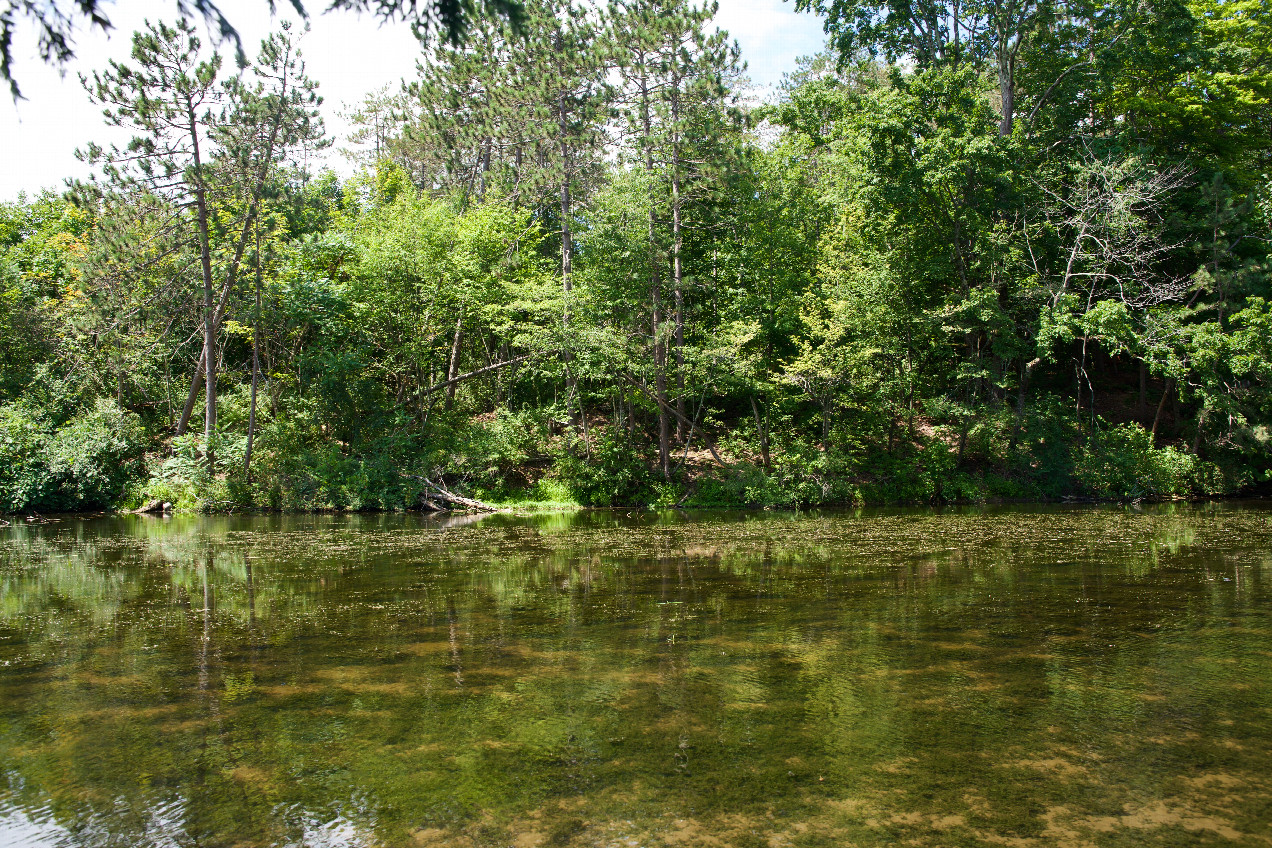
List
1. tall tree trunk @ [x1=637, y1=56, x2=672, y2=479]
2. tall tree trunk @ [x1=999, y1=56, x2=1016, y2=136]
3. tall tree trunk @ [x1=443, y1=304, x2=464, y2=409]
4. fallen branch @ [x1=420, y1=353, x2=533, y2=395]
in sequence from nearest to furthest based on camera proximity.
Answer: tall tree trunk @ [x1=637, y1=56, x2=672, y2=479]
tall tree trunk @ [x1=999, y1=56, x2=1016, y2=136]
fallen branch @ [x1=420, y1=353, x2=533, y2=395]
tall tree trunk @ [x1=443, y1=304, x2=464, y2=409]

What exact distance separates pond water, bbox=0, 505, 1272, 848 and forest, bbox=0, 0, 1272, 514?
40.5 feet

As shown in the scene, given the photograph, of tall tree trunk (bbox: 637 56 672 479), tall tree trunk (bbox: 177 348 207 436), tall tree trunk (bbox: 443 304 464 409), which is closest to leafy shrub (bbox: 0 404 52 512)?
tall tree trunk (bbox: 177 348 207 436)

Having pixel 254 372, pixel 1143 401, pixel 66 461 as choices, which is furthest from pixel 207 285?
pixel 1143 401

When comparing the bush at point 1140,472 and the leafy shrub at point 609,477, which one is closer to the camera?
the bush at point 1140,472

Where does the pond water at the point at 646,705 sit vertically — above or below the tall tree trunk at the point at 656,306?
below

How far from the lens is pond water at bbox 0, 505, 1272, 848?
3.68 metres

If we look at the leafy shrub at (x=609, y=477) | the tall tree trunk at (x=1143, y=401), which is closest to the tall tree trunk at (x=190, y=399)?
the leafy shrub at (x=609, y=477)

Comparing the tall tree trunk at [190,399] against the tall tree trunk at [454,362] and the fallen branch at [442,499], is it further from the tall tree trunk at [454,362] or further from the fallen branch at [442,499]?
the fallen branch at [442,499]

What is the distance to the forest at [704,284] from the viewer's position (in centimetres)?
2192

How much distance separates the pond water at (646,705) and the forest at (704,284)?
12.4m

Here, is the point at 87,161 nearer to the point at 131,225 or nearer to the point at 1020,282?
the point at 131,225

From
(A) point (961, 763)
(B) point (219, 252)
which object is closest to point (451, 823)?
(A) point (961, 763)

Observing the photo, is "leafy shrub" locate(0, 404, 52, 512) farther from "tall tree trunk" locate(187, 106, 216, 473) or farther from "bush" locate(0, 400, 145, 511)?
"tall tree trunk" locate(187, 106, 216, 473)

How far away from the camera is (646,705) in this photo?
17.0ft
